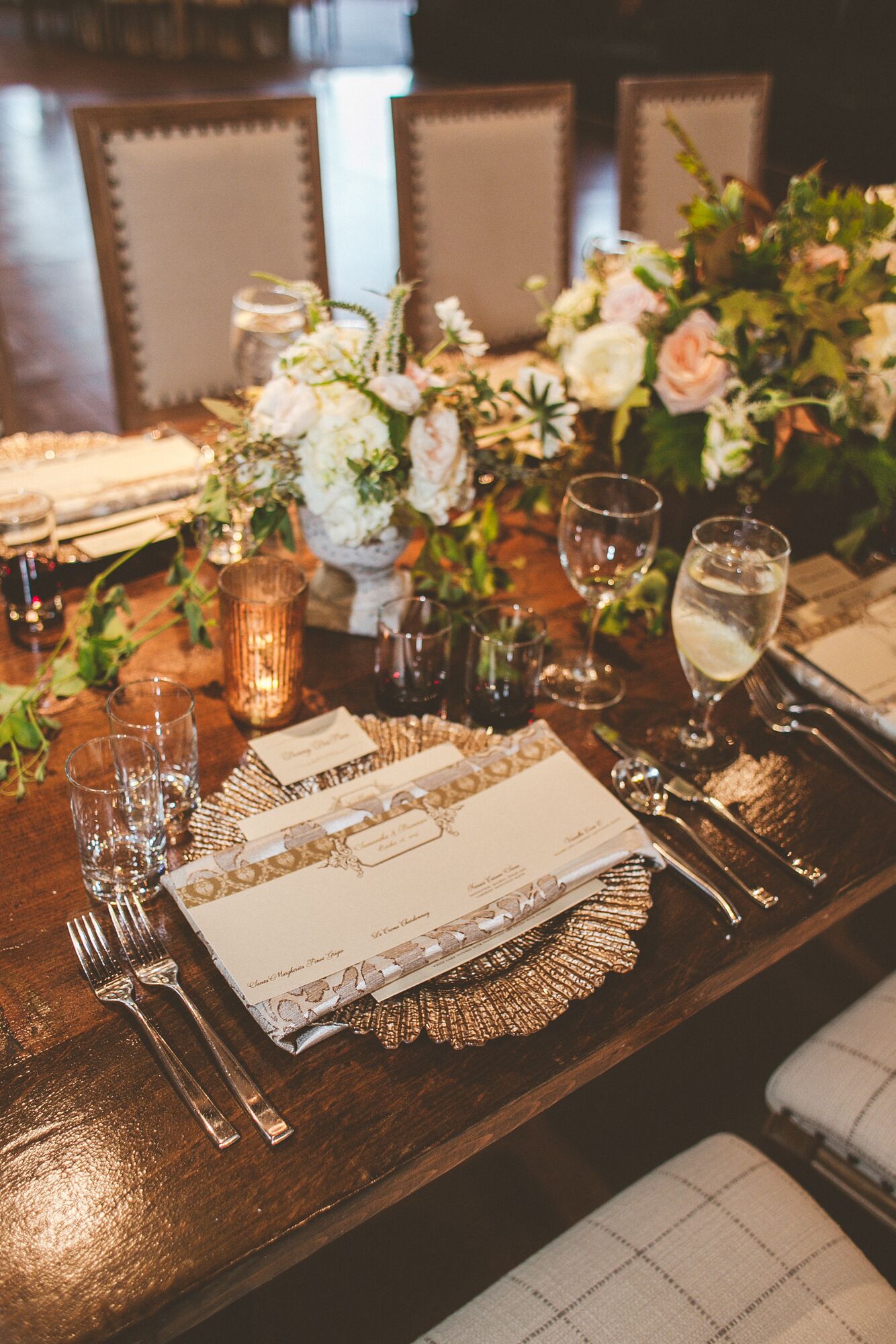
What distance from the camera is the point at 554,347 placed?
144cm

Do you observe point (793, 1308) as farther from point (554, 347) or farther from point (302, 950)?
point (554, 347)

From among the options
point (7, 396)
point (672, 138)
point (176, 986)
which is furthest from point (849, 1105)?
point (672, 138)

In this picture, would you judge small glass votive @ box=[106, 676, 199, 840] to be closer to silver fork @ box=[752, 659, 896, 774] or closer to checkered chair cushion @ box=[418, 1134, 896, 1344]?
checkered chair cushion @ box=[418, 1134, 896, 1344]

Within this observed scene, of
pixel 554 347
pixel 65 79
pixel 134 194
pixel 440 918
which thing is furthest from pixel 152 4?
pixel 440 918

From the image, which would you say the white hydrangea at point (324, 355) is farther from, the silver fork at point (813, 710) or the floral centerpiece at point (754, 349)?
the silver fork at point (813, 710)

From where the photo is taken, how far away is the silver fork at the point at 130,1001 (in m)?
0.73

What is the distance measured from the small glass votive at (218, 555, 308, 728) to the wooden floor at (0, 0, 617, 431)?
A: 3.84ft

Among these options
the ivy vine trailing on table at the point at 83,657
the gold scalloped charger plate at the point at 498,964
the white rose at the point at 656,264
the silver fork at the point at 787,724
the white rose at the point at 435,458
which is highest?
the white rose at the point at 656,264

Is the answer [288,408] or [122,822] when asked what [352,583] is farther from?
[122,822]

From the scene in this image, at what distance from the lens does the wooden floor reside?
13.4 ft

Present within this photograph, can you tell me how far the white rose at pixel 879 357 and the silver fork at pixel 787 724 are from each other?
0.37 meters

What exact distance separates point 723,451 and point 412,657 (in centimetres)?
44

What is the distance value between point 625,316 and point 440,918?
0.80 meters

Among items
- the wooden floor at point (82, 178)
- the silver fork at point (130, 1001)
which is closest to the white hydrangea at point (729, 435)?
the silver fork at point (130, 1001)
